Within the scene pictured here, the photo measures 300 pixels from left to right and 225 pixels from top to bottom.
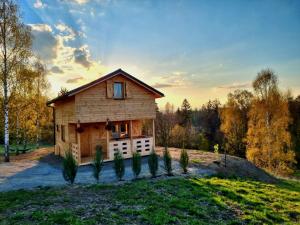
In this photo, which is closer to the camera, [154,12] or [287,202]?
[287,202]

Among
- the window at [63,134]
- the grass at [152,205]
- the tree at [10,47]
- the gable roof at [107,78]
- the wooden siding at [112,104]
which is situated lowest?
the grass at [152,205]

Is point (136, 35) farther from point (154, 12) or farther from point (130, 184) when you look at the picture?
point (130, 184)

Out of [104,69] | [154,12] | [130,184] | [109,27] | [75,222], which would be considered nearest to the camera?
[75,222]

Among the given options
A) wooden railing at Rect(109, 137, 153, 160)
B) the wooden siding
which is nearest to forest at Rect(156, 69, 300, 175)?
wooden railing at Rect(109, 137, 153, 160)

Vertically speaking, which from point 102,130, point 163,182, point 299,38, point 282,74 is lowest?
point 163,182

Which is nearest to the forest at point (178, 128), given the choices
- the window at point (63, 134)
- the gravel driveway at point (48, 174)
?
the gravel driveway at point (48, 174)

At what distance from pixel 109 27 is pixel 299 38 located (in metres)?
14.2

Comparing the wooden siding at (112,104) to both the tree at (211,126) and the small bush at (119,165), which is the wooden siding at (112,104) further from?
the tree at (211,126)

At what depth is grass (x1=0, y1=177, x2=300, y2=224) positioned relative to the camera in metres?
5.68

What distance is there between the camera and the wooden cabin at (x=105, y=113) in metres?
13.8

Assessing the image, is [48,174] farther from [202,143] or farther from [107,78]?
[202,143]

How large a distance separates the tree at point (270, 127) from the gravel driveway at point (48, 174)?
1280cm

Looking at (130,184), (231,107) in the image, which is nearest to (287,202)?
(130,184)

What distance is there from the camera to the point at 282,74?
75.7 feet
